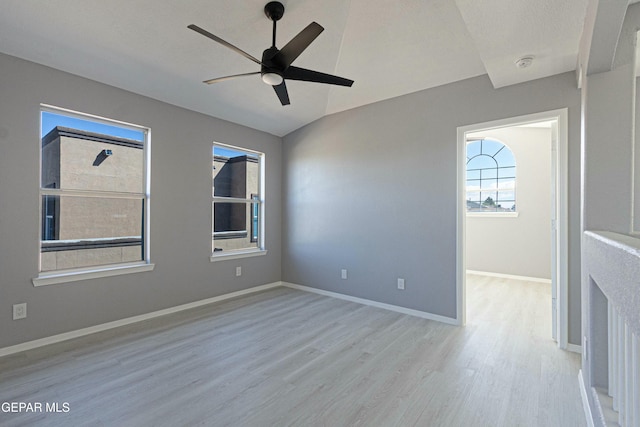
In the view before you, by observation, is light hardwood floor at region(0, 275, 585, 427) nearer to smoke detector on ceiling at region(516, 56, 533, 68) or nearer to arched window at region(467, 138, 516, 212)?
smoke detector on ceiling at region(516, 56, 533, 68)

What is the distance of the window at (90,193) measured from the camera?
2.87 meters

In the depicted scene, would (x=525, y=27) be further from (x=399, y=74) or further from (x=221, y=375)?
(x=221, y=375)

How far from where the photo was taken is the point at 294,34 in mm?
2740

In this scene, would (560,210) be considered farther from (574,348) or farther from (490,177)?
(490,177)

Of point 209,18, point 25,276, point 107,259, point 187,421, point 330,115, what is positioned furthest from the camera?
point 330,115

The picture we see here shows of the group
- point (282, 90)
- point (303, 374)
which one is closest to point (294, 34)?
point (282, 90)

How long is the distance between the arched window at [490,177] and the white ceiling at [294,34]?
10.8 feet

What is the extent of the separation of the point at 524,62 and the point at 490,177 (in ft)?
12.8

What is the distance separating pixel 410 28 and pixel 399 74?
68cm

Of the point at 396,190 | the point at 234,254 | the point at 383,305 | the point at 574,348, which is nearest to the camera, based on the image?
the point at 574,348

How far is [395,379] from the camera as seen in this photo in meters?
2.23

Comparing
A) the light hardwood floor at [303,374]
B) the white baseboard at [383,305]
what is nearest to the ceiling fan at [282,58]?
the light hardwood floor at [303,374]

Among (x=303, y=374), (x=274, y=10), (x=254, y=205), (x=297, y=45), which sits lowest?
(x=303, y=374)

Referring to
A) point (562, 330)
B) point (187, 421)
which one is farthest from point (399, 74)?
point (187, 421)
